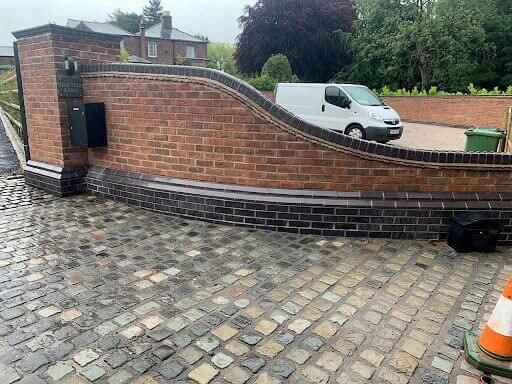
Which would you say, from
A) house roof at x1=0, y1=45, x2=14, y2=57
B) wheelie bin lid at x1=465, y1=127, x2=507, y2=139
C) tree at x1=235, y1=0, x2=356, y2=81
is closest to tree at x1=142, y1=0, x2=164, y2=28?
house roof at x1=0, y1=45, x2=14, y2=57

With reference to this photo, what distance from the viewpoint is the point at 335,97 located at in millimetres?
12258

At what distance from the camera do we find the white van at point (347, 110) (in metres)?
11.7

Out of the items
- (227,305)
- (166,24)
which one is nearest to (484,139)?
(227,305)

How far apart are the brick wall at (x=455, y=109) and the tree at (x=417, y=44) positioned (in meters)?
4.01

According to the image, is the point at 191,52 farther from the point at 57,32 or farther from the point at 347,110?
the point at 57,32

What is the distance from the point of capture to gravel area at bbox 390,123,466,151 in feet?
41.2

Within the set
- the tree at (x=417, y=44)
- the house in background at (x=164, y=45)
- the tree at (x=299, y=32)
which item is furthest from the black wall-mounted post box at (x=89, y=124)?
the house in background at (x=164, y=45)

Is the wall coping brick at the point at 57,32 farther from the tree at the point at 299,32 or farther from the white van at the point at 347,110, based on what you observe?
the tree at the point at 299,32

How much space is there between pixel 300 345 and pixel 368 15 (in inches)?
1142

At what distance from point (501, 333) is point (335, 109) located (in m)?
10.4

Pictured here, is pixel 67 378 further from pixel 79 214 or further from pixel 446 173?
pixel 446 173

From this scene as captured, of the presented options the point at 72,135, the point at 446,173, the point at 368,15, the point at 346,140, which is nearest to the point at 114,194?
the point at 72,135

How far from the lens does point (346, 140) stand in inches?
175

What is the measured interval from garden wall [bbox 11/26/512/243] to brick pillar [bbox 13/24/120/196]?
110cm
